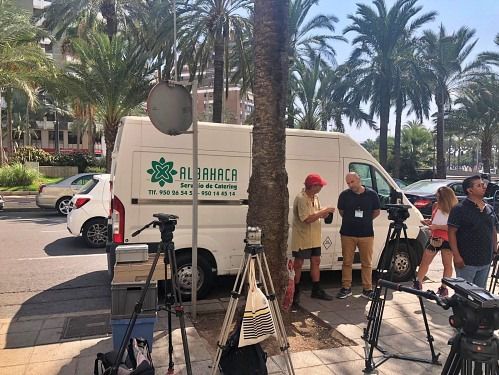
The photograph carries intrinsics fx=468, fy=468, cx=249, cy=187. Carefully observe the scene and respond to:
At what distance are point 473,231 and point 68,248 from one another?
8.05 metres

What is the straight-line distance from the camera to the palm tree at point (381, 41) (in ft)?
79.9

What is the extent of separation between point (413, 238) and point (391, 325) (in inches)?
93.3

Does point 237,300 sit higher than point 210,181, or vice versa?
point 210,181

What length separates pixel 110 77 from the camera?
2186cm

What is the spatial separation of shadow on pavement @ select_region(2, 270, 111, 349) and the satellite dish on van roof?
8.17ft

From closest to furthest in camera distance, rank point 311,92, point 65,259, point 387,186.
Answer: point 387,186 < point 65,259 < point 311,92

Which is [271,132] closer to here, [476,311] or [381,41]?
[476,311]

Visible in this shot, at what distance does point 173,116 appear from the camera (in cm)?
496

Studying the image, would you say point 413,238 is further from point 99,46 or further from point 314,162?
point 99,46

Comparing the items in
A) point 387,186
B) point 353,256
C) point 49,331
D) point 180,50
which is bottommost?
point 49,331

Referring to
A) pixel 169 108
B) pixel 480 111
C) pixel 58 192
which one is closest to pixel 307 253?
pixel 169 108

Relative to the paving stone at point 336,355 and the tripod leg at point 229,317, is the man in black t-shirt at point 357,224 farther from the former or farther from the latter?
the tripod leg at point 229,317

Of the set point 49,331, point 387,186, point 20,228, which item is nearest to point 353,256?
point 387,186

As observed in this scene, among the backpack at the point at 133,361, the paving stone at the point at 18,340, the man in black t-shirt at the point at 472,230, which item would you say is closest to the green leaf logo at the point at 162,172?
the paving stone at the point at 18,340
